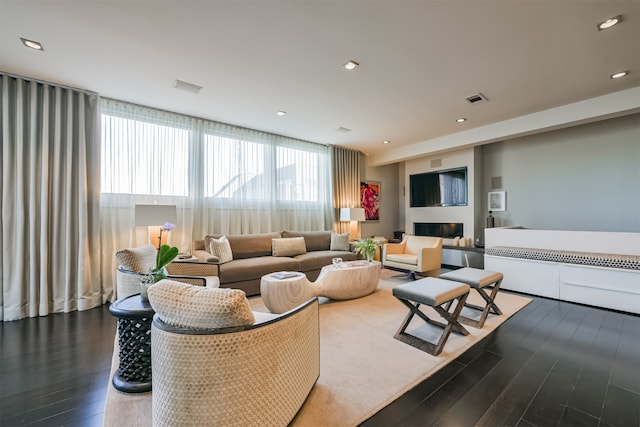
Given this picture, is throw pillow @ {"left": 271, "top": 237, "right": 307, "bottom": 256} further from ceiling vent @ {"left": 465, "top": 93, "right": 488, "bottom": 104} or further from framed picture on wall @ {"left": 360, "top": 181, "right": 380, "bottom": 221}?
ceiling vent @ {"left": 465, "top": 93, "right": 488, "bottom": 104}

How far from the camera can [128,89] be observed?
3.33 metres

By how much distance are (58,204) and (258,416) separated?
3.67 metres

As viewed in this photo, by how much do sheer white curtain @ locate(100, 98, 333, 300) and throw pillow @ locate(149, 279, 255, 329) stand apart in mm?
3195

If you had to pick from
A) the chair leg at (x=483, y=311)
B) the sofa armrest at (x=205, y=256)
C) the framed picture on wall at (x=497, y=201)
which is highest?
the framed picture on wall at (x=497, y=201)

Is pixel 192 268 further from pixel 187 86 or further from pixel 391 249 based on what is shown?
pixel 391 249

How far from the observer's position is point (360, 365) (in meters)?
2.01

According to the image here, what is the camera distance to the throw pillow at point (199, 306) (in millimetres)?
1127

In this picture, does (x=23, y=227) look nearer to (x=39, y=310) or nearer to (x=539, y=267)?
(x=39, y=310)

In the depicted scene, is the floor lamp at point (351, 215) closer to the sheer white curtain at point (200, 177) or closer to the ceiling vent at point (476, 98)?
the sheer white curtain at point (200, 177)

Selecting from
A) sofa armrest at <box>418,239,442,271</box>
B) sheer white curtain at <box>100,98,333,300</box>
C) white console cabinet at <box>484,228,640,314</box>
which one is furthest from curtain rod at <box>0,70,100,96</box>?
white console cabinet at <box>484,228,640,314</box>

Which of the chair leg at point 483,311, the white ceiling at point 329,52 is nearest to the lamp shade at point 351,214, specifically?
the white ceiling at point 329,52

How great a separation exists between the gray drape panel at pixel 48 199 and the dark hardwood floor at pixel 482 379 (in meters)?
0.45

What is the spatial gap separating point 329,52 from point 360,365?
280cm

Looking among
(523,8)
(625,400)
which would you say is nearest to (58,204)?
(523,8)
